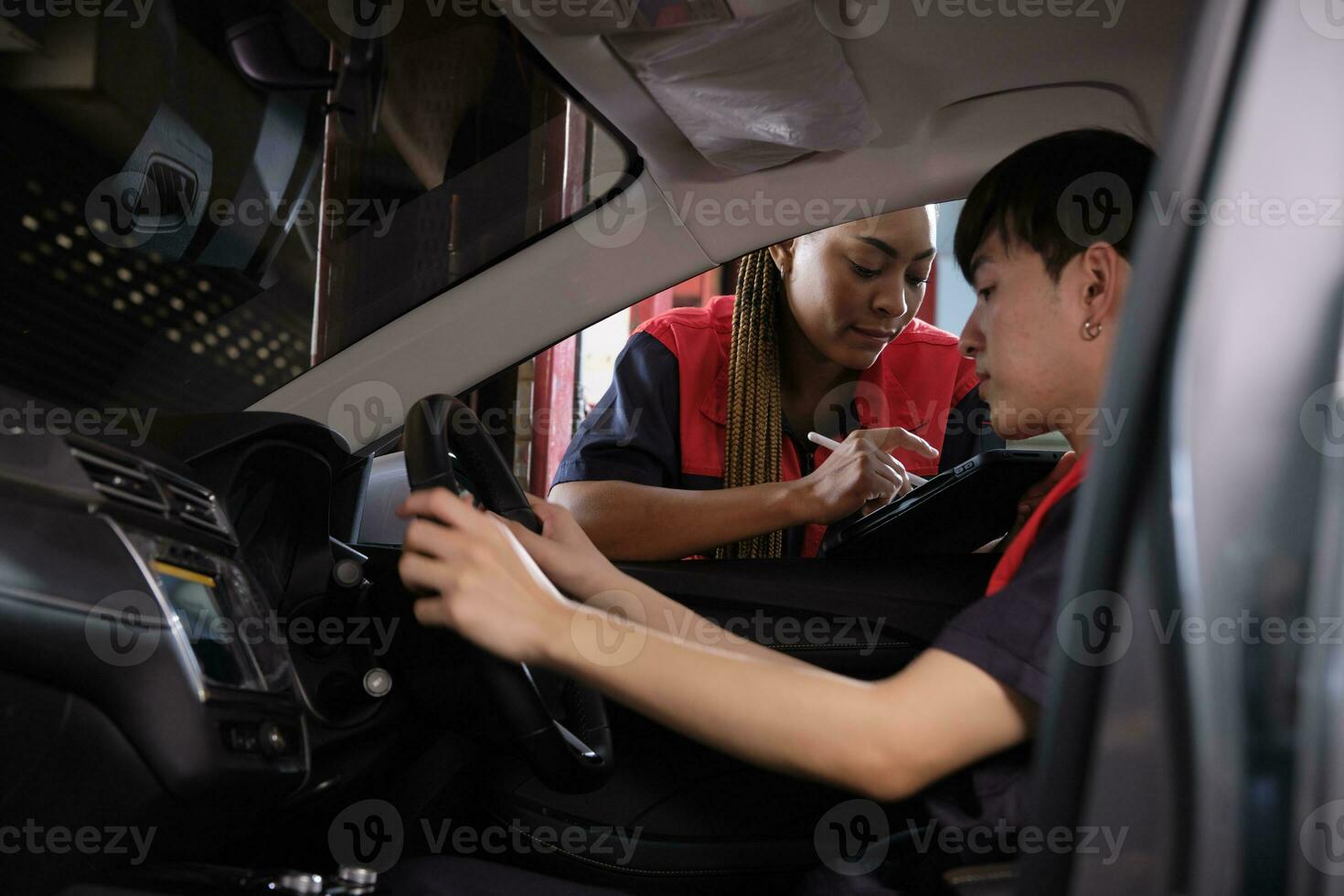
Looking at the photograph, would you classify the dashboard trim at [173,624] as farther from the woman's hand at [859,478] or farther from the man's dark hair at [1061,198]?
the woman's hand at [859,478]

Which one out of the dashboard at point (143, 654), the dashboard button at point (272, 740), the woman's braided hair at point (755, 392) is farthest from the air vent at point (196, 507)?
the woman's braided hair at point (755, 392)

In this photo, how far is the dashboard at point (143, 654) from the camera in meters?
0.79

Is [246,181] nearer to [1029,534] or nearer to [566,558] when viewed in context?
[566,558]

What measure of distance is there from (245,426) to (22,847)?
1.34 ft

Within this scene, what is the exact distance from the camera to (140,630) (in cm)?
81

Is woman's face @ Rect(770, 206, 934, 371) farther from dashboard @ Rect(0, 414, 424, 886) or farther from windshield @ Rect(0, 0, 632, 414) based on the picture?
dashboard @ Rect(0, 414, 424, 886)

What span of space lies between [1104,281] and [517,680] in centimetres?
57

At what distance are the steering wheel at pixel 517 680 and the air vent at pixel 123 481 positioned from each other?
0.64 feet

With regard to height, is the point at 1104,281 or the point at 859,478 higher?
the point at 1104,281

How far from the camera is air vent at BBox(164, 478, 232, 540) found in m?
0.92

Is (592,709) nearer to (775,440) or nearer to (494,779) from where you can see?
(494,779)

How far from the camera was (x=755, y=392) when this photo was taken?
75.2 inches

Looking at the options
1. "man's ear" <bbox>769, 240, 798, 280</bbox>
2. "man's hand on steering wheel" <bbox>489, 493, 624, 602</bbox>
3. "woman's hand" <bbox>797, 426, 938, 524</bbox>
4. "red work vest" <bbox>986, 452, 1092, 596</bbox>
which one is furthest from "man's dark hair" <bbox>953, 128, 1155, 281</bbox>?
"man's ear" <bbox>769, 240, 798, 280</bbox>

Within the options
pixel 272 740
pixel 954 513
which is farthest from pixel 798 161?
pixel 272 740
